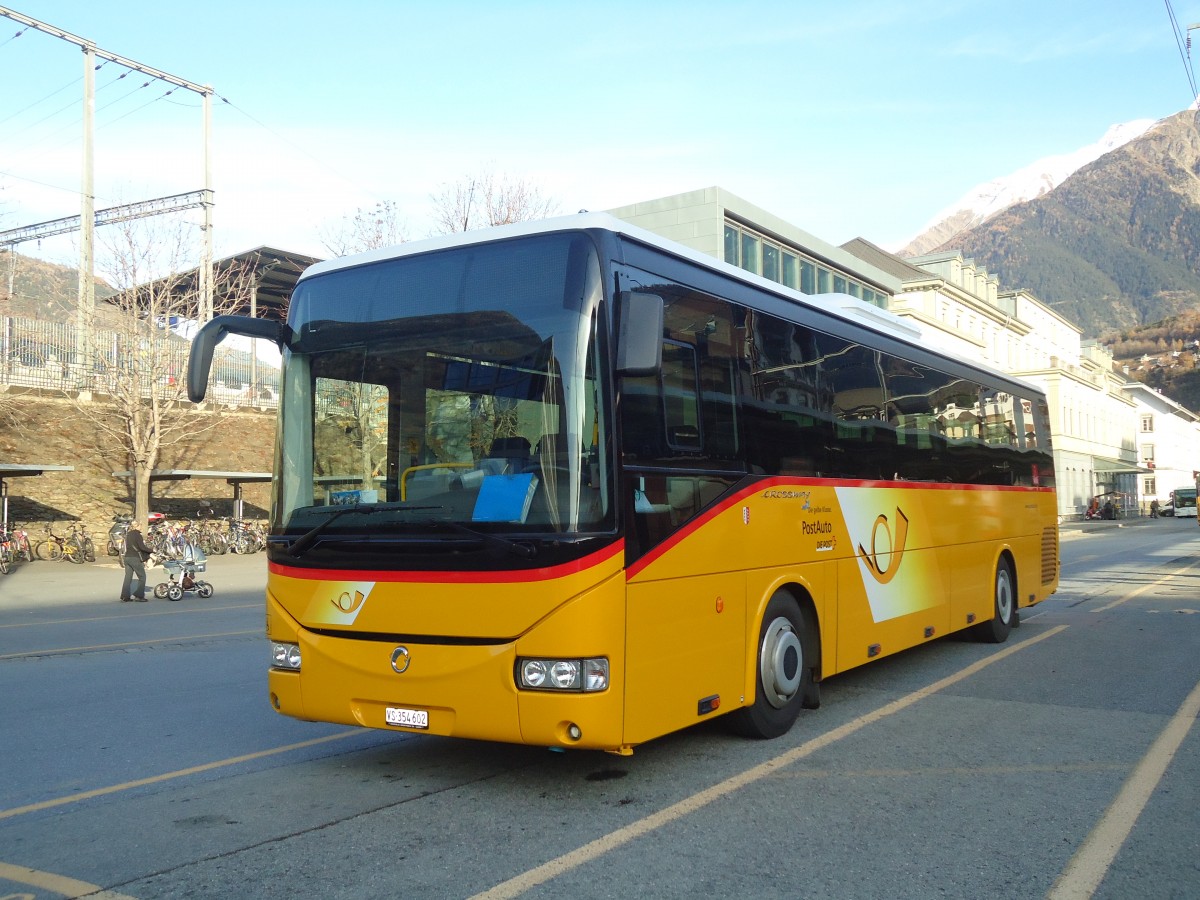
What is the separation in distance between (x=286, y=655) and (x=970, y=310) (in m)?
68.2

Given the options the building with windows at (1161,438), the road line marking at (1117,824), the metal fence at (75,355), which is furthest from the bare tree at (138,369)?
the building with windows at (1161,438)

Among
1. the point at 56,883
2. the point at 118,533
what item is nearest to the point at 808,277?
the point at 118,533

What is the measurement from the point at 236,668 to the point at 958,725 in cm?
683

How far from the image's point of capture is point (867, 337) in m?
9.27

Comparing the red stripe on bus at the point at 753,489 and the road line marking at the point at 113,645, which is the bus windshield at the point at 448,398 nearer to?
the red stripe on bus at the point at 753,489

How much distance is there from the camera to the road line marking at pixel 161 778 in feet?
19.0

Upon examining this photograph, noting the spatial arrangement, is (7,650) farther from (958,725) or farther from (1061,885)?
(1061,885)

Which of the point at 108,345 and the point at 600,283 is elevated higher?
the point at 108,345

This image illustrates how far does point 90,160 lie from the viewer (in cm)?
3466

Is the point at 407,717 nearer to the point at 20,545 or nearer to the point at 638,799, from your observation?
the point at 638,799

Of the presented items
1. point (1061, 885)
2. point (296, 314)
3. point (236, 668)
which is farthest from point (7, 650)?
point (1061, 885)

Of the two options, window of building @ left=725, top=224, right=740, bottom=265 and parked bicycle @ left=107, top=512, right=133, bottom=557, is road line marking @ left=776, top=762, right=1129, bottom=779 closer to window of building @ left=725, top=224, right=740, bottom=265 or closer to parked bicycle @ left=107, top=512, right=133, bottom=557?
parked bicycle @ left=107, top=512, right=133, bottom=557

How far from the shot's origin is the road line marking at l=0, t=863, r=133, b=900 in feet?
14.4

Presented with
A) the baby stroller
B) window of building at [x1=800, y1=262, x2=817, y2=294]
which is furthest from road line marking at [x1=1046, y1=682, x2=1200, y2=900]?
window of building at [x1=800, y1=262, x2=817, y2=294]
